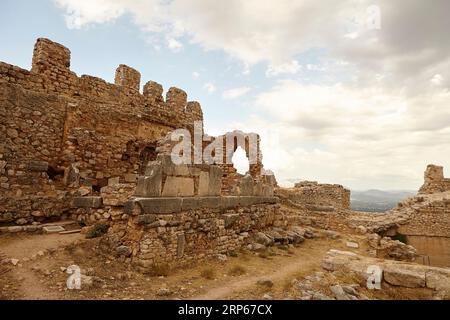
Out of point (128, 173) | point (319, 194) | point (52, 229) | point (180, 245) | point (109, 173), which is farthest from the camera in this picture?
point (319, 194)

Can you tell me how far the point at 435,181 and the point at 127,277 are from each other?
24673 mm

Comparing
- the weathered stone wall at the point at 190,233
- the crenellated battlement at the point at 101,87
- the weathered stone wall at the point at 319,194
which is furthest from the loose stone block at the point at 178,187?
the weathered stone wall at the point at 319,194

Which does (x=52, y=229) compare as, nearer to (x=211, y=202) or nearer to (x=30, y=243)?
(x=30, y=243)

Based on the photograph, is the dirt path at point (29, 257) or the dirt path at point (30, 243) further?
the dirt path at point (30, 243)

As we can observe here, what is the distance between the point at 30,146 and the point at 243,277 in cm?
744

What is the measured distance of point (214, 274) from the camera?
22.0ft

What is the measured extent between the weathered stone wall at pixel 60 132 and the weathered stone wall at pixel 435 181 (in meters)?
21.4

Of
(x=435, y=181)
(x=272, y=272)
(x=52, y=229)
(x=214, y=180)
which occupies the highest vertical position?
(x=435, y=181)

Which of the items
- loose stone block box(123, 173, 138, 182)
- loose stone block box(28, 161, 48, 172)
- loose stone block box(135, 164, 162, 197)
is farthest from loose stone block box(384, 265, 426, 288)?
loose stone block box(28, 161, 48, 172)

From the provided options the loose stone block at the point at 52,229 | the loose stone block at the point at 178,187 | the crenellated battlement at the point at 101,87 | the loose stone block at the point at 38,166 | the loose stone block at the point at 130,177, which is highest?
the crenellated battlement at the point at 101,87

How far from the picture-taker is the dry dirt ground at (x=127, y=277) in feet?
16.5

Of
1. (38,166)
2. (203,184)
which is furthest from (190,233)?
(38,166)

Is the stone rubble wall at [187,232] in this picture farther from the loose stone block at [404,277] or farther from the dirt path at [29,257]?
the loose stone block at [404,277]

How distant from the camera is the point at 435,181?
22422mm
